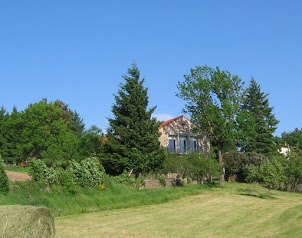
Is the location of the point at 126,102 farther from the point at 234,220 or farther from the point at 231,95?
the point at 234,220

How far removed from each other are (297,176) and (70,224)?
26.2 meters

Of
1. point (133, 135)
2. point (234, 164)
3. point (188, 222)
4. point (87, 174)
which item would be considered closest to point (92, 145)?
point (133, 135)

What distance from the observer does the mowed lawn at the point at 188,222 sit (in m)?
15.9

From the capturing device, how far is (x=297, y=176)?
3931 centimetres

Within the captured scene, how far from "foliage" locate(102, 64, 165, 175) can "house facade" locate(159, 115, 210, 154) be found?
16306mm

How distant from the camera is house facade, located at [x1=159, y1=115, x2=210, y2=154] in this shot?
192ft

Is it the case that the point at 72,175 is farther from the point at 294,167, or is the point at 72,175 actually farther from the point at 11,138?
the point at 11,138

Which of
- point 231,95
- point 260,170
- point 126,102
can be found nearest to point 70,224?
point 260,170

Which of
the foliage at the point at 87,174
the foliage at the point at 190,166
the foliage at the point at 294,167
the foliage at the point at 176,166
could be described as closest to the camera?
the foliage at the point at 87,174

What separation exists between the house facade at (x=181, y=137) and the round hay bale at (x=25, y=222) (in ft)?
147

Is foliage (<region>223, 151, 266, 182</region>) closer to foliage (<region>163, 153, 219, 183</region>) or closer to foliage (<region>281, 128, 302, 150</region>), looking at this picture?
foliage (<region>163, 153, 219, 183</region>)

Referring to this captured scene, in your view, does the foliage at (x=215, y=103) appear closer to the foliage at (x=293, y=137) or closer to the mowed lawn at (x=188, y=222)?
the mowed lawn at (x=188, y=222)

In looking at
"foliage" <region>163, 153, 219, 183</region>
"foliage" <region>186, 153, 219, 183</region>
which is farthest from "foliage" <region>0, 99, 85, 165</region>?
"foliage" <region>186, 153, 219, 183</region>

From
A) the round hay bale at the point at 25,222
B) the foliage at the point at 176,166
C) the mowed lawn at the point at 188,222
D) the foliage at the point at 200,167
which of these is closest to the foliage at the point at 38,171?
the mowed lawn at the point at 188,222
